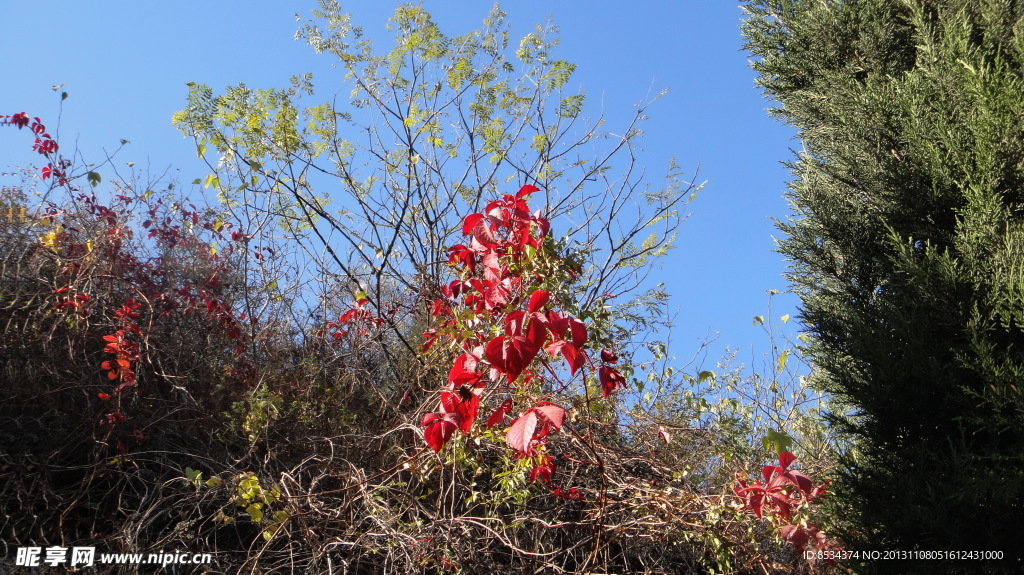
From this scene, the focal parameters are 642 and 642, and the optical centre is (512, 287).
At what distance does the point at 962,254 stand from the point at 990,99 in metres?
0.66

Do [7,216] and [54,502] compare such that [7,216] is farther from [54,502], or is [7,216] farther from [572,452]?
[572,452]

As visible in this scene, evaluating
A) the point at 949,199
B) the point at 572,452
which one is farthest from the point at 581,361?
the point at 949,199

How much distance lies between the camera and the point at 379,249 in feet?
14.2

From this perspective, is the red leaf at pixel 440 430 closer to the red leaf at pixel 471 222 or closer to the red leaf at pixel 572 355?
the red leaf at pixel 572 355

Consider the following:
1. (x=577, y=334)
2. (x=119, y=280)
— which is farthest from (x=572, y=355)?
(x=119, y=280)

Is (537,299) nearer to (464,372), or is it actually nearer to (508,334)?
(508,334)

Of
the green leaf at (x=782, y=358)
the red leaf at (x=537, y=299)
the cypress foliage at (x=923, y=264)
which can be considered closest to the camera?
the red leaf at (x=537, y=299)

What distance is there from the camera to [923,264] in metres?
2.58

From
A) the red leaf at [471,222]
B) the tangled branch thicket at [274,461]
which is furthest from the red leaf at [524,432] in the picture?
the red leaf at [471,222]

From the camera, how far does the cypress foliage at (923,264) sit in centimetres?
230

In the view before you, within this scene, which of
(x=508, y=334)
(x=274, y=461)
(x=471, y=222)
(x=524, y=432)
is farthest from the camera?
(x=274, y=461)

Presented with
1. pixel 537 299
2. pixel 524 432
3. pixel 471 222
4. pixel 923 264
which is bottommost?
pixel 524 432

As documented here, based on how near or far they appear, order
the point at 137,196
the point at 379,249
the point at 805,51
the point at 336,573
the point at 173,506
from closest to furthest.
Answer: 1. the point at 336,573
2. the point at 173,506
3. the point at 805,51
4. the point at 379,249
5. the point at 137,196

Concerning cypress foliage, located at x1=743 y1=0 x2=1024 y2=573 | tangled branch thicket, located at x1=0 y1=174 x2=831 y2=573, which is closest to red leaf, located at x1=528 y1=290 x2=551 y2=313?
tangled branch thicket, located at x1=0 y1=174 x2=831 y2=573
